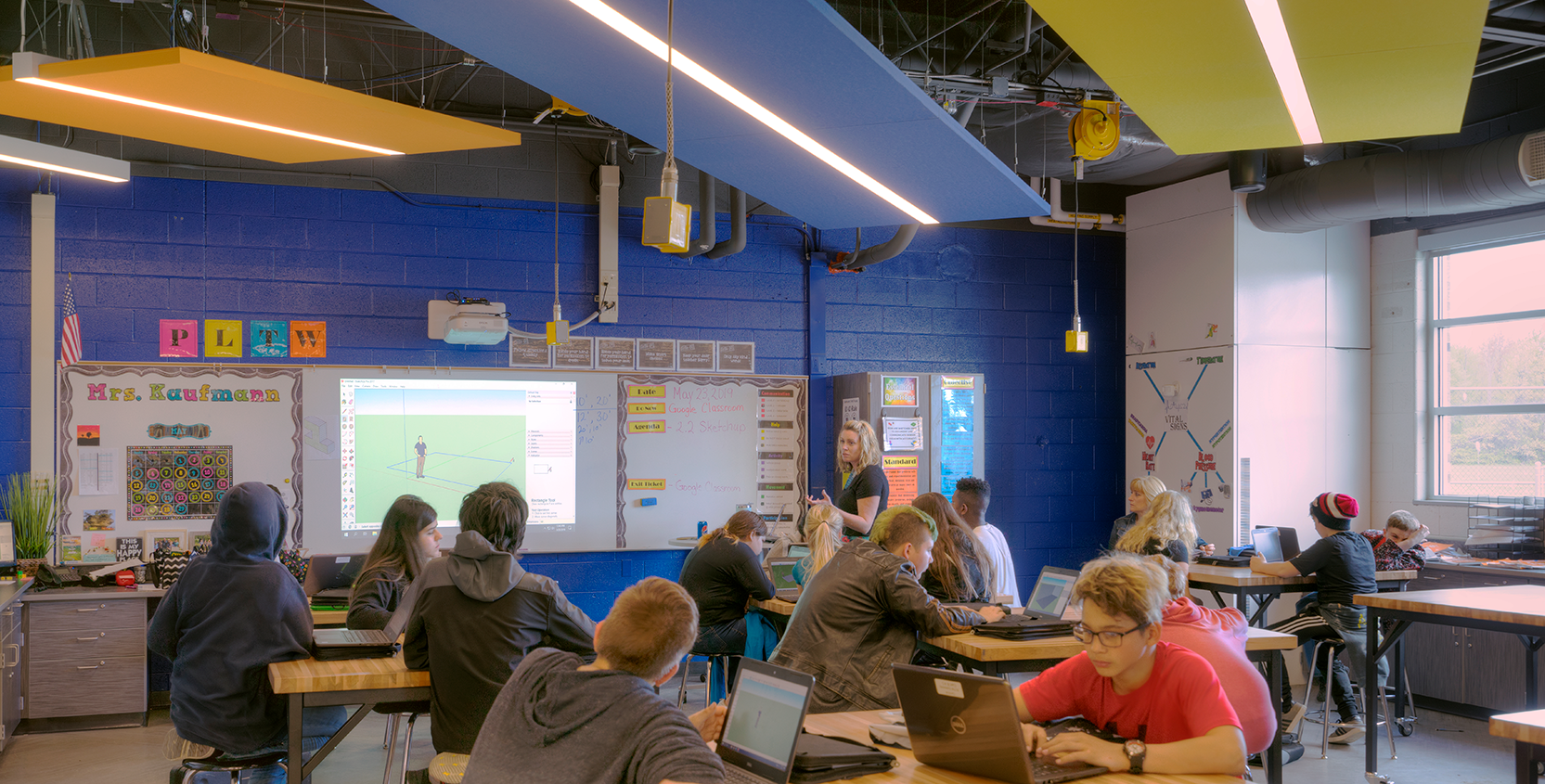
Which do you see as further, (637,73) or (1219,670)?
(637,73)

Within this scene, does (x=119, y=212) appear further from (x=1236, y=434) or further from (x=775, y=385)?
(x=1236, y=434)

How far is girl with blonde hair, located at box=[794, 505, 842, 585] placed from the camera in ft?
15.0

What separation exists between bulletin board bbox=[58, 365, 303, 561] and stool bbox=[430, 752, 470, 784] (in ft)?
12.0

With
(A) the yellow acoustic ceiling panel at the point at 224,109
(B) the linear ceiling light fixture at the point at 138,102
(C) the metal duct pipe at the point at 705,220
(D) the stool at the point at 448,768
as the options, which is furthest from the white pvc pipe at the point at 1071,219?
(D) the stool at the point at 448,768

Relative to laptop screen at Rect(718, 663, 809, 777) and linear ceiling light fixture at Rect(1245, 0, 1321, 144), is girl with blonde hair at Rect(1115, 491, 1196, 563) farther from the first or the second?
laptop screen at Rect(718, 663, 809, 777)

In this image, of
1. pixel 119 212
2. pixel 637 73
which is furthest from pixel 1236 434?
pixel 119 212

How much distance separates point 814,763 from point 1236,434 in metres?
5.53

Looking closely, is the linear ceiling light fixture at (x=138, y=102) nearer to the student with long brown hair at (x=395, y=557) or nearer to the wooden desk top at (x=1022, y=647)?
the student with long brown hair at (x=395, y=557)

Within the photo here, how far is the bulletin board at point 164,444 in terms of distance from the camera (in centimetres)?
589

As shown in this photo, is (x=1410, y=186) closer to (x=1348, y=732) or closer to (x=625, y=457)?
(x=1348, y=732)

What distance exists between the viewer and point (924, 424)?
6910 millimetres

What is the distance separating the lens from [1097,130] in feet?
19.4

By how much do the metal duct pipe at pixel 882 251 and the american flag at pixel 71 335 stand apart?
4.72 meters

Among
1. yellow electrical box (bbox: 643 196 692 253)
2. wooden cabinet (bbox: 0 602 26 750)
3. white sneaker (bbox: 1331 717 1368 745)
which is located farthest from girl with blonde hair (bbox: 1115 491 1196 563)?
wooden cabinet (bbox: 0 602 26 750)
